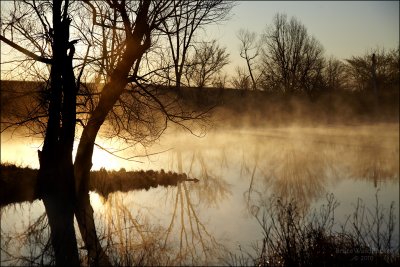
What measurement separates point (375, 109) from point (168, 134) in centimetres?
1596

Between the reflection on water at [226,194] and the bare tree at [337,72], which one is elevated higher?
the bare tree at [337,72]

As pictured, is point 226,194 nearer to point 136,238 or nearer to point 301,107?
point 136,238

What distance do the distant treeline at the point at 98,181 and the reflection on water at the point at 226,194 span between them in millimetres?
400

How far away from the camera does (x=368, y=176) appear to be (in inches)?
527

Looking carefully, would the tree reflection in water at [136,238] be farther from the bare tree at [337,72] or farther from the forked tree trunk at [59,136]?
the bare tree at [337,72]

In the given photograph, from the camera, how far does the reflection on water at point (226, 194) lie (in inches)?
282

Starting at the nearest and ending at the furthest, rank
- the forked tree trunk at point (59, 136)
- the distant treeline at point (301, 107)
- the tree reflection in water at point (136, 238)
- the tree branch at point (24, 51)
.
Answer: the tree reflection in water at point (136, 238) < the tree branch at point (24, 51) < the forked tree trunk at point (59, 136) < the distant treeline at point (301, 107)

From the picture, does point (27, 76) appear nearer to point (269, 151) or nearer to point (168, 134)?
point (269, 151)

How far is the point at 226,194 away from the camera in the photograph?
11484 millimetres

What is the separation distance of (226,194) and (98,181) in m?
3.43

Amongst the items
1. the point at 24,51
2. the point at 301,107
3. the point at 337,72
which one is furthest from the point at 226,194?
the point at 337,72

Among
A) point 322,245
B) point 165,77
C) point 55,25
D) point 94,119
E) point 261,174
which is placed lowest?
point 322,245

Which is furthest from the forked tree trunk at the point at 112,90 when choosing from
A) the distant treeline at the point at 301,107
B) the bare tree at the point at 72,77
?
the distant treeline at the point at 301,107

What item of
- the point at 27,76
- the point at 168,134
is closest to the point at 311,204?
the point at 27,76
